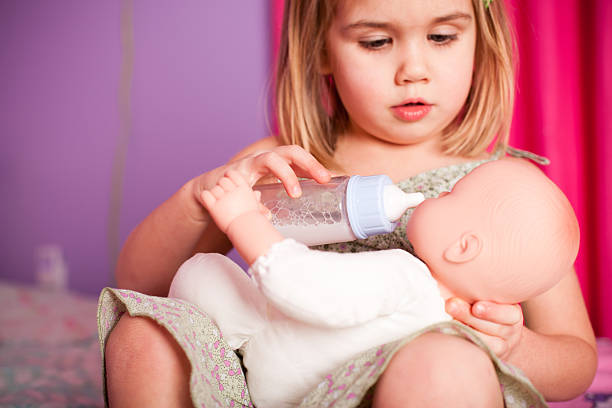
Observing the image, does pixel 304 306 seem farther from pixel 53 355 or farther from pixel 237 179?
pixel 53 355

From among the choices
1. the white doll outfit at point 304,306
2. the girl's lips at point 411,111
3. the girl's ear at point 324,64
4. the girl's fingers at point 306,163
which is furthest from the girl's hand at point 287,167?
the girl's ear at point 324,64

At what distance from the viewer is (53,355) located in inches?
59.5

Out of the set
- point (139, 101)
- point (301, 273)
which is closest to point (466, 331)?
point (301, 273)

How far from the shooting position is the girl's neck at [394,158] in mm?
1154

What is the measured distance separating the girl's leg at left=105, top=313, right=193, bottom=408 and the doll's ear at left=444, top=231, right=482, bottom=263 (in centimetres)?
35

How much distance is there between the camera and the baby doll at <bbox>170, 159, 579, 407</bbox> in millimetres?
651

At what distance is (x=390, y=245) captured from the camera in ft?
3.42

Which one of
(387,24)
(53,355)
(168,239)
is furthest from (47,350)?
(387,24)

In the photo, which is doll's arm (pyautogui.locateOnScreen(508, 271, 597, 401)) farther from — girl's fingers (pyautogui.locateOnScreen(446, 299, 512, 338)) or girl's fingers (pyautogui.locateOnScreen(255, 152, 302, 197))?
girl's fingers (pyautogui.locateOnScreen(255, 152, 302, 197))

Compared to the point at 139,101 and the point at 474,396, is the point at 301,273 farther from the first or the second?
the point at 139,101

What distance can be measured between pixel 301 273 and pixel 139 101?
1925 millimetres

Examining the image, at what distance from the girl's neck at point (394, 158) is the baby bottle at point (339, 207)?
281 mm

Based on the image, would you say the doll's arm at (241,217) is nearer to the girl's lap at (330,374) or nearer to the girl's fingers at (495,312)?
the girl's lap at (330,374)

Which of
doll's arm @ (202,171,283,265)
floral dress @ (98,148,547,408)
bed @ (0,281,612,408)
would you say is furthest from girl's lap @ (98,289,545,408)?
bed @ (0,281,612,408)
